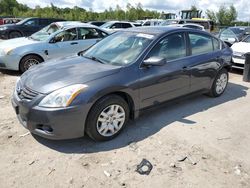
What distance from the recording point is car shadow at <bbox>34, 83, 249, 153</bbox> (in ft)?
11.2

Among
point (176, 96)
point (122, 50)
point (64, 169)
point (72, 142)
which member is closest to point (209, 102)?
point (176, 96)

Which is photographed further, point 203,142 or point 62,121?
point 203,142

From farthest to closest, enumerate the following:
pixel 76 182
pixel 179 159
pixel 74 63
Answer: pixel 74 63, pixel 179 159, pixel 76 182

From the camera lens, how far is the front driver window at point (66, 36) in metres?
7.32

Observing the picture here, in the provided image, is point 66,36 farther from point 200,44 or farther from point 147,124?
point 147,124

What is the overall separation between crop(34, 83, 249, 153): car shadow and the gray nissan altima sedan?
0.15 metres

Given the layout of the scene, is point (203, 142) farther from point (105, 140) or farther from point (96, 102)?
point (96, 102)

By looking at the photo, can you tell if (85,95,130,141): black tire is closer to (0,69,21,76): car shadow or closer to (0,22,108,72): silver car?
(0,22,108,72): silver car

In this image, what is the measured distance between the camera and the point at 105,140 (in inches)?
139

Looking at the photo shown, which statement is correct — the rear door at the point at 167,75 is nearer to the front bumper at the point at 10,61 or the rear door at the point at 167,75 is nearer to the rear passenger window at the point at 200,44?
the rear passenger window at the point at 200,44

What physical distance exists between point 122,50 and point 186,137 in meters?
1.72

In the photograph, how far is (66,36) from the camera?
7516 millimetres

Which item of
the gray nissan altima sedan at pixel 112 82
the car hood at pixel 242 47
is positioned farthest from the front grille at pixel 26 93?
the car hood at pixel 242 47

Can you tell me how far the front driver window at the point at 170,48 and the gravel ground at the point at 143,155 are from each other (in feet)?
3.53
